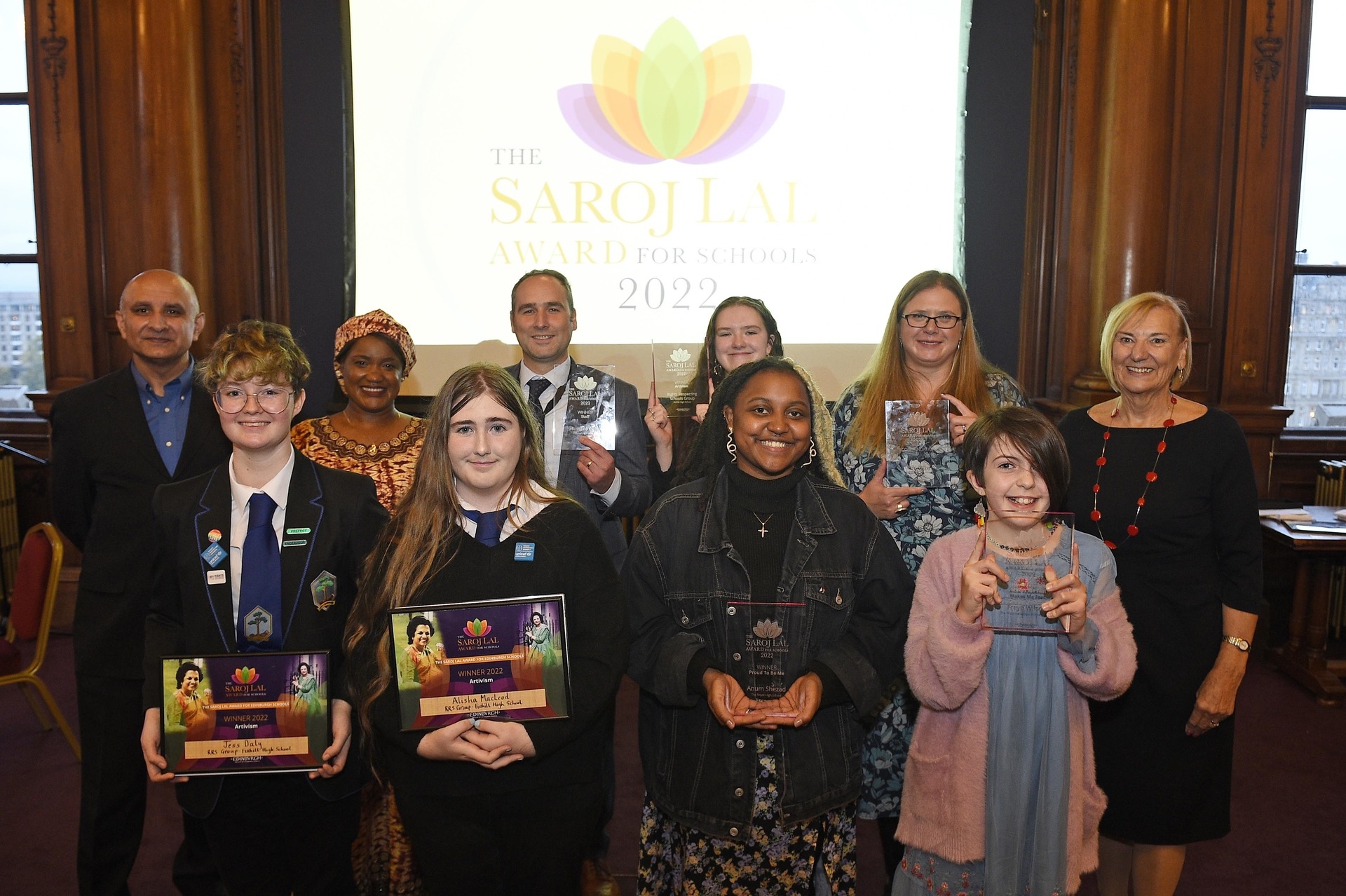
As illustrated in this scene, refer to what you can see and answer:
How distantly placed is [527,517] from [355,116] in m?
4.07

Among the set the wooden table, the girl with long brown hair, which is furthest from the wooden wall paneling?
the wooden table

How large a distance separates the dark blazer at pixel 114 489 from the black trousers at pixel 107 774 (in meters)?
0.07

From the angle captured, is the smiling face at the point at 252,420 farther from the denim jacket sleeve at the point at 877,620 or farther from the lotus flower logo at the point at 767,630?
the denim jacket sleeve at the point at 877,620

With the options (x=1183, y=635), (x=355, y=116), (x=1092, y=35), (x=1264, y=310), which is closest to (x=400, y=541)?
(x=1183, y=635)

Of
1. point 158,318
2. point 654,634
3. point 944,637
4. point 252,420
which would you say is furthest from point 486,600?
point 158,318

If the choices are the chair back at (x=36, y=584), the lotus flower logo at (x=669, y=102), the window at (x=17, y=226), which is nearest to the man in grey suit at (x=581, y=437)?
the chair back at (x=36, y=584)

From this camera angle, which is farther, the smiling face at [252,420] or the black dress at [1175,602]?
the black dress at [1175,602]

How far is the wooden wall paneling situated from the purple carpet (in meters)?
2.05

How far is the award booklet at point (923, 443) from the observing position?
2393 mm

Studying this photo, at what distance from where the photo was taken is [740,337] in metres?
2.76

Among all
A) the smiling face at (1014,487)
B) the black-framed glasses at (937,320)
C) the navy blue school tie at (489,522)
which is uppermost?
the black-framed glasses at (937,320)

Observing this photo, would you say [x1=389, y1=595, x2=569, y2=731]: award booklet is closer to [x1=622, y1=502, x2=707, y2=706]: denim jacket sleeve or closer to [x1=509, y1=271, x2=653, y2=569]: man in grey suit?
[x1=622, y1=502, x2=707, y2=706]: denim jacket sleeve

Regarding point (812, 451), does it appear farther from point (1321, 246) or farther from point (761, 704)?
point (1321, 246)

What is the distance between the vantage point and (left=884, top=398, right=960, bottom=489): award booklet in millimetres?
2393
